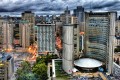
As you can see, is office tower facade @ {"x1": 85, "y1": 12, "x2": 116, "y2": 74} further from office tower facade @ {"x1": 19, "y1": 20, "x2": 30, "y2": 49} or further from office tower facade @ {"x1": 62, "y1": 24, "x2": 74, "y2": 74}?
office tower facade @ {"x1": 19, "y1": 20, "x2": 30, "y2": 49}

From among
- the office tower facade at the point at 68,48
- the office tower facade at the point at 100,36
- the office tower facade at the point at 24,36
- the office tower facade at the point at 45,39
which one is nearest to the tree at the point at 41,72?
the office tower facade at the point at 68,48

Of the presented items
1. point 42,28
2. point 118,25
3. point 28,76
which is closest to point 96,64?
point 28,76

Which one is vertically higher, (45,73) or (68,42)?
(68,42)

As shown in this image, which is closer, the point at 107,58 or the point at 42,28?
the point at 107,58

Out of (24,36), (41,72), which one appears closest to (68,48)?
(41,72)

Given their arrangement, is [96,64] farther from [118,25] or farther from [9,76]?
[118,25]

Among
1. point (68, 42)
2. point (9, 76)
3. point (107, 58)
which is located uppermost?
point (68, 42)

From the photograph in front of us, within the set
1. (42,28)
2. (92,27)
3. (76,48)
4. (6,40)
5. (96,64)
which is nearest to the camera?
(96,64)
